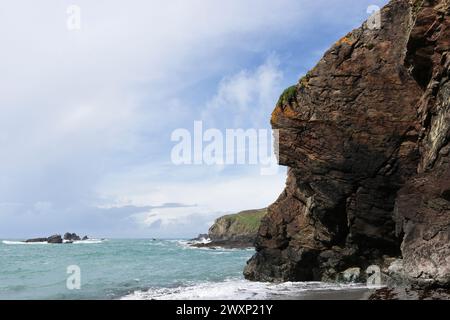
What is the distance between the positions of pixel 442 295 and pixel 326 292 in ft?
25.7

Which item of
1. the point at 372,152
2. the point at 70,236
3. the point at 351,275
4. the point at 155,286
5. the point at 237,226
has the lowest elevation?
the point at 70,236

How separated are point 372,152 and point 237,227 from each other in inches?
4262

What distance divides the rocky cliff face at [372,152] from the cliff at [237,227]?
85888mm

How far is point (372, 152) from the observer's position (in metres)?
27.8

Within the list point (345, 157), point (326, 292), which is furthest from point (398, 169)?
point (326, 292)

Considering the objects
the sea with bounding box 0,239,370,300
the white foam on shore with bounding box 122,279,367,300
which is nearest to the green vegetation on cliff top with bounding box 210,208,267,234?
the sea with bounding box 0,239,370,300

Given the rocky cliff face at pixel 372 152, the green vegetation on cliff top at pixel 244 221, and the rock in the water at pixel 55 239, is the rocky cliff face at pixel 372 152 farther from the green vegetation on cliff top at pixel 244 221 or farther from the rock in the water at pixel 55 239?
the rock in the water at pixel 55 239

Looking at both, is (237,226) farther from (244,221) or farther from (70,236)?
(70,236)

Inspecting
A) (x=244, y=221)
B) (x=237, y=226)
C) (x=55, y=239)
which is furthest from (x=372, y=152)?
(x=55, y=239)

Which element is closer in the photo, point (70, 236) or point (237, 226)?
point (237, 226)

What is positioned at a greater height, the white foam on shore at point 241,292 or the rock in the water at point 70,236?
the white foam on shore at point 241,292

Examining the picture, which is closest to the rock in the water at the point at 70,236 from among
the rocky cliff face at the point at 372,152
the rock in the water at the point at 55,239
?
the rock in the water at the point at 55,239

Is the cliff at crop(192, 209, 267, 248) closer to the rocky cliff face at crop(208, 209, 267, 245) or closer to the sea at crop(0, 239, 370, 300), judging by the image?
the rocky cliff face at crop(208, 209, 267, 245)

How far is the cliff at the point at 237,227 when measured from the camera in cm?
12562
